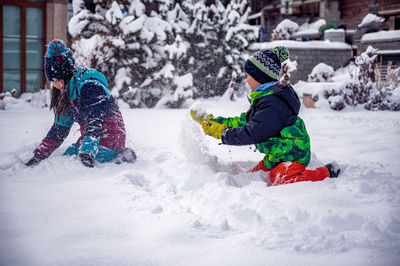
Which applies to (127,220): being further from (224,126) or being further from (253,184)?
(224,126)

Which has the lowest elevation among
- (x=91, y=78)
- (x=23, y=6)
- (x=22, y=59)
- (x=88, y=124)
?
(x=88, y=124)

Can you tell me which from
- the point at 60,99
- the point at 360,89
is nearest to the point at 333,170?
the point at 60,99

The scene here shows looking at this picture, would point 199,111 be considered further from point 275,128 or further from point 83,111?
point 83,111

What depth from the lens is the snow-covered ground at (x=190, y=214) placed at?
57.8 inches

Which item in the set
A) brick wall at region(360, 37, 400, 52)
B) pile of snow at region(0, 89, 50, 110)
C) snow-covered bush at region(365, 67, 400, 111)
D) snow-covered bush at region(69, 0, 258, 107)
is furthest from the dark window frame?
brick wall at region(360, 37, 400, 52)

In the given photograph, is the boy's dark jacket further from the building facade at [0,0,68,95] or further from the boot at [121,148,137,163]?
the building facade at [0,0,68,95]

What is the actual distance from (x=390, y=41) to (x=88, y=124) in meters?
14.1

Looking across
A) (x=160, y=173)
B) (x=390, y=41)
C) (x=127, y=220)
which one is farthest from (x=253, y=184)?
(x=390, y=41)

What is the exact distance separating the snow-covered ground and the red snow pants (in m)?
0.11

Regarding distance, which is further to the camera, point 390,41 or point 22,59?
point 390,41

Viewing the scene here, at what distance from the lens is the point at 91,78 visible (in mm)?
2934

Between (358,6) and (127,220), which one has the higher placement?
(358,6)

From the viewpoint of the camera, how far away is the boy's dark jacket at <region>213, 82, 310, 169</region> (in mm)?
2482

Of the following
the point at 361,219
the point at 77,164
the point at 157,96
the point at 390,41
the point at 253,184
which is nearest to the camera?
the point at 361,219
